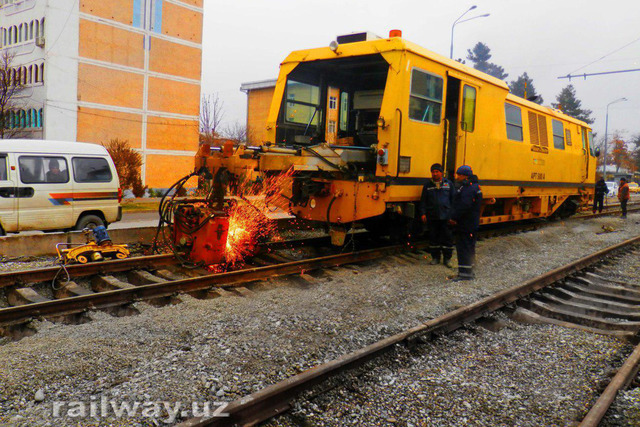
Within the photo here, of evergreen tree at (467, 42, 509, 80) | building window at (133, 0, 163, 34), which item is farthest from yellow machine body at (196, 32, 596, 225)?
evergreen tree at (467, 42, 509, 80)

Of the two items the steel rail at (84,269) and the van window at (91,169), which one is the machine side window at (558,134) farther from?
the van window at (91,169)

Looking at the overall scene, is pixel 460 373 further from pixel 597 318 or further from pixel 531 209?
pixel 531 209

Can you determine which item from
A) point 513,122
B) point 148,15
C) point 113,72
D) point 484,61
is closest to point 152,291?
point 513,122

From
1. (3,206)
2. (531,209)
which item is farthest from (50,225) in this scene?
(531,209)

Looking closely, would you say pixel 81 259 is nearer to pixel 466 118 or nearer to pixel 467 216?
pixel 467 216

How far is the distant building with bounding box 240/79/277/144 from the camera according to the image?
147ft

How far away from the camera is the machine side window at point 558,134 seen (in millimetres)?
12820

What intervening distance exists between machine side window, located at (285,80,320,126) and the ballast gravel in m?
3.95

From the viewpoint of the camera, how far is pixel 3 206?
8547 mm

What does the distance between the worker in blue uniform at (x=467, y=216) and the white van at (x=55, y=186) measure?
7035 mm

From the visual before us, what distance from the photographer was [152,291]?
5461 millimetres

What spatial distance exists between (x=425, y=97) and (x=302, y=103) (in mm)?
2365

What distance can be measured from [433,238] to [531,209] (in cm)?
548

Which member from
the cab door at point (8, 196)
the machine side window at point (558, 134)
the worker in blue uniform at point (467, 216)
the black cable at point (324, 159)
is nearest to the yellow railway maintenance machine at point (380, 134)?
the black cable at point (324, 159)
